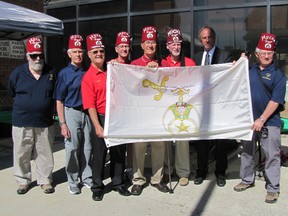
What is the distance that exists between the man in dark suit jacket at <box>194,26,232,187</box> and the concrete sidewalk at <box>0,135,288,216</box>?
116 millimetres

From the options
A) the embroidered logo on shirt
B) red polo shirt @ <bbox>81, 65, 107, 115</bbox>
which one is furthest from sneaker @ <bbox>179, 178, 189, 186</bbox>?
the embroidered logo on shirt

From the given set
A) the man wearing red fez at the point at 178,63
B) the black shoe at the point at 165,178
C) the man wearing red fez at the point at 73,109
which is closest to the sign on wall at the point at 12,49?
the man wearing red fez at the point at 73,109

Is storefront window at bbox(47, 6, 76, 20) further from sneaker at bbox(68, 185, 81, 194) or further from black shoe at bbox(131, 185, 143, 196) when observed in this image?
black shoe at bbox(131, 185, 143, 196)

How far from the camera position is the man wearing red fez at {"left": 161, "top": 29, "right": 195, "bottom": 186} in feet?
15.0

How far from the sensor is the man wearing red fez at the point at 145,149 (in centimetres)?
453

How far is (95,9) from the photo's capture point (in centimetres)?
1025

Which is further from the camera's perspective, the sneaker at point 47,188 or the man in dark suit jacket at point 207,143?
the man in dark suit jacket at point 207,143

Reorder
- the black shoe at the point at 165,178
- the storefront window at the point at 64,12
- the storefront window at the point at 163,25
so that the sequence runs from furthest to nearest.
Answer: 1. the storefront window at the point at 64,12
2. the storefront window at the point at 163,25
3. the black shoe at the point at 165,178

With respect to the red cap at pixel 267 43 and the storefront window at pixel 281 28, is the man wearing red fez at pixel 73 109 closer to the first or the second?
the red cap at pixel 267 43

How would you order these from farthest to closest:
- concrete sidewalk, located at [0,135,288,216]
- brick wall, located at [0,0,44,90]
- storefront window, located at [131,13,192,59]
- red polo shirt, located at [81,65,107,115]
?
brick wall, located at [0,0,44,90], storefront window, located at [131,13,192,59], red polo shirt, located at [81,65,107,115], concrete sidewalk, located at [0,135,288,216]

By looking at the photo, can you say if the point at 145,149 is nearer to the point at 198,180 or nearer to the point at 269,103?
the point at 198,180

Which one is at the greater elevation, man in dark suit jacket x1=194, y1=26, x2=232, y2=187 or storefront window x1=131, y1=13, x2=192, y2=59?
storefront window x1=131, y1=13, x2=192, y2=59

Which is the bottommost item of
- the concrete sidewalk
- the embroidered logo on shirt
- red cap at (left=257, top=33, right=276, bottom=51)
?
the concrete sidewalk

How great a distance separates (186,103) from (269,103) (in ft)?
3.12
